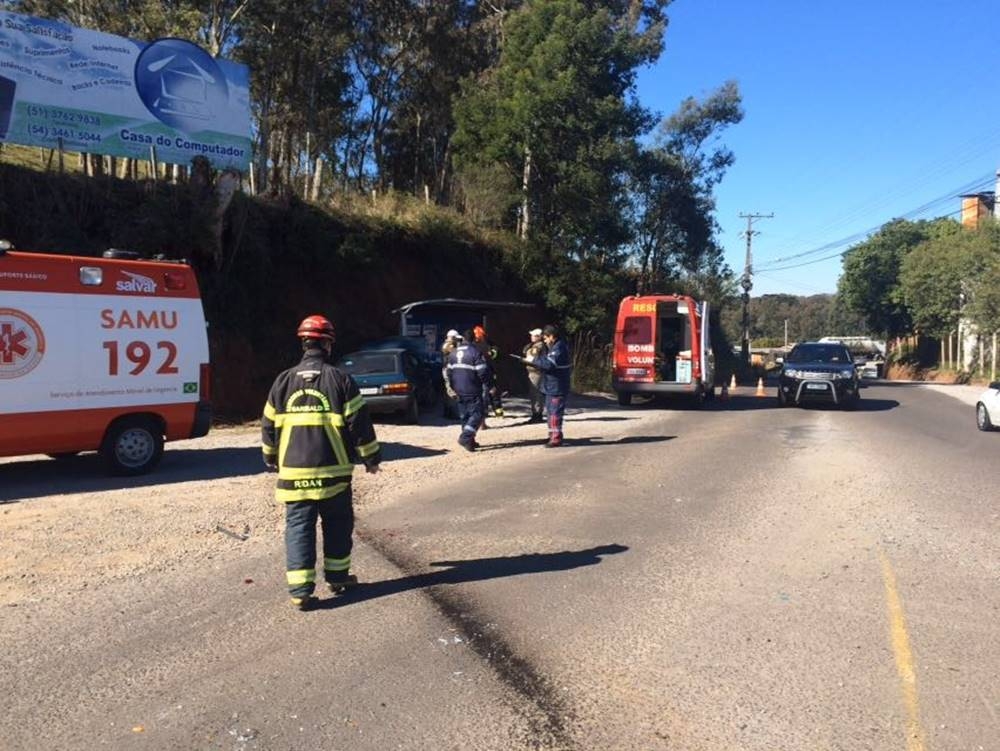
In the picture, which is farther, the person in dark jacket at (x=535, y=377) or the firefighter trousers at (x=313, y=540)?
the person in dark jacket at (x=535, y=377)

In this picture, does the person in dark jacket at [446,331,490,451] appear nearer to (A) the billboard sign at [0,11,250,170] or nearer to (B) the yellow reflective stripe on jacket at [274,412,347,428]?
(B) the yellow reflective stripe on jacket at [274,412,347,428]

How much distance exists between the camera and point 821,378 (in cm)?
1961

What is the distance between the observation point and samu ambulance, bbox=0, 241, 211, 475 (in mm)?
8742

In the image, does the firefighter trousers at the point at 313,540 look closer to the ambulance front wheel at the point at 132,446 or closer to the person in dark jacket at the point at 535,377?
the ambulance front wheel at the point at 132,446

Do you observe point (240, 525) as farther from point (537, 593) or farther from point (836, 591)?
point (836, 591)

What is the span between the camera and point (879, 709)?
3.87 meters

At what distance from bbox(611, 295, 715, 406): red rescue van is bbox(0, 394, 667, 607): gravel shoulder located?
6193mm

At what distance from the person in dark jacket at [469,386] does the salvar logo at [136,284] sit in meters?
4.38

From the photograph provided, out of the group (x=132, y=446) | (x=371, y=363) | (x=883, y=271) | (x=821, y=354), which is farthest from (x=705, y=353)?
(x=883, y=271)

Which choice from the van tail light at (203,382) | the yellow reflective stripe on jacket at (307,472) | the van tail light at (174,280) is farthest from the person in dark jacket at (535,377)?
the yellow reflective stripe on jacket at (307,472)

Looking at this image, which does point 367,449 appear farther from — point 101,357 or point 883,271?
point 883,271

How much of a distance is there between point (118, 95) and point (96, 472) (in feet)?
31.9

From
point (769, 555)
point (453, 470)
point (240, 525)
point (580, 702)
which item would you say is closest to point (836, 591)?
point (769, 555)

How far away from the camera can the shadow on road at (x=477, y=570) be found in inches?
217
